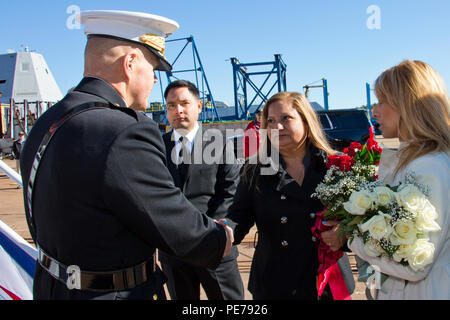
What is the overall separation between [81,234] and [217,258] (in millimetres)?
580

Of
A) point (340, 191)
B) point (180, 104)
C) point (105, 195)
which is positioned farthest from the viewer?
point (180, 104)

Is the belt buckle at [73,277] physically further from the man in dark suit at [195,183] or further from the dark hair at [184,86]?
the dark hair at [184,86]

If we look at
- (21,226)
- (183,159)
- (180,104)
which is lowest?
(21,226)

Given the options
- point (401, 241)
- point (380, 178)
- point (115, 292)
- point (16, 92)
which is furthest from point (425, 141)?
point (16, 92)

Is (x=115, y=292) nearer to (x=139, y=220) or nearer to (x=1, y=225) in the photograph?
(x=139, y=220)

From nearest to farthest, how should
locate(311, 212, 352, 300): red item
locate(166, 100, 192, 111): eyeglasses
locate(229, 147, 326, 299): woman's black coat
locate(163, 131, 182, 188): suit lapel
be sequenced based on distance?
1. locate(311, 212, 352, 300): red item
2. locate(229, 147, 326, 299): woman's black coat
3. locate(163, 131, 182, 188): suit lapel
4. locate(166, 100, 192, 111): eyeglasses

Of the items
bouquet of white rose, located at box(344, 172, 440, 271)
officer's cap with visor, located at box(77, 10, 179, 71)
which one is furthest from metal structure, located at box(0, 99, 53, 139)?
bouquet of white rose, located at box(344, 172, 440, 271)

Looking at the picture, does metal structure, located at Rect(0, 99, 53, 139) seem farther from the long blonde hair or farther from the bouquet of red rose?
the long blonde hair

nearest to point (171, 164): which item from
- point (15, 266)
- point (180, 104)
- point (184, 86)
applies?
point (180, 104)

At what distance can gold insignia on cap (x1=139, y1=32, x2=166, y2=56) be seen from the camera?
161 centimetres

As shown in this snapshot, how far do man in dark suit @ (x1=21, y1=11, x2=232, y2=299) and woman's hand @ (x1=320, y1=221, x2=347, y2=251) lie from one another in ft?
1.84

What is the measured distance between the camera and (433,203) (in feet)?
4.63

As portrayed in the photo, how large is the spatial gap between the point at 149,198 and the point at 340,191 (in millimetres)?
913

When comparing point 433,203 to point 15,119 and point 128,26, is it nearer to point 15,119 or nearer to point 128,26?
point 128,26
